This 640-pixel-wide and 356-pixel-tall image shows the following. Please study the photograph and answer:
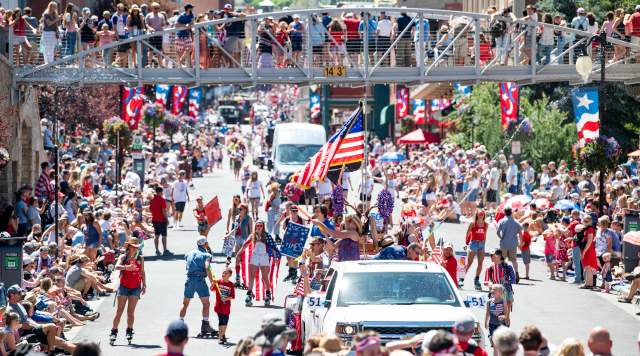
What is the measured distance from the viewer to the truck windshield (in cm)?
1598

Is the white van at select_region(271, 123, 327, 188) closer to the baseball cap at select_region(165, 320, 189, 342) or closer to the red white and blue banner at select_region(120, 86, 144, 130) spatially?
the red white and blue banner at select_region(120, 86, 144, 130)

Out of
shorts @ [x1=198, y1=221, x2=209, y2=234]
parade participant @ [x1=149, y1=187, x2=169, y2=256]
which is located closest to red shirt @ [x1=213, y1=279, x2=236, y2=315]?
shorts @ [x1=198, y1=221, x2=209, y2=234]

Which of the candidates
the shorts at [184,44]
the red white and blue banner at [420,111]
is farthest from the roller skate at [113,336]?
the red white and blue banner at [420,111]

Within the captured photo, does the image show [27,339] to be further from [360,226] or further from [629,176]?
[629,176]

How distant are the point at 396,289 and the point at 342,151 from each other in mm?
10410

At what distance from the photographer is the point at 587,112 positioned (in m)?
33.2

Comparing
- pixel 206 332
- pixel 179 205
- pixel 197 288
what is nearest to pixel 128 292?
pixel 197 288

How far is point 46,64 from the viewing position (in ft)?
115

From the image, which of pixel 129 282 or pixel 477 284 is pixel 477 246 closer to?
pixel 477 284

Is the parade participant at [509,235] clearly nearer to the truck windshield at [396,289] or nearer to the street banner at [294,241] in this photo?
the street banner at [294,241]

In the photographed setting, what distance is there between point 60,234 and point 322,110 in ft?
243

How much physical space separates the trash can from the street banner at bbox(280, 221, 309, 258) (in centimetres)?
518

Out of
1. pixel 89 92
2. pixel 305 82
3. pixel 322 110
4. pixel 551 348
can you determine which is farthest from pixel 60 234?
pixel 322 110

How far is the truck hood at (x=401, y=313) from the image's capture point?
15.1 meters
